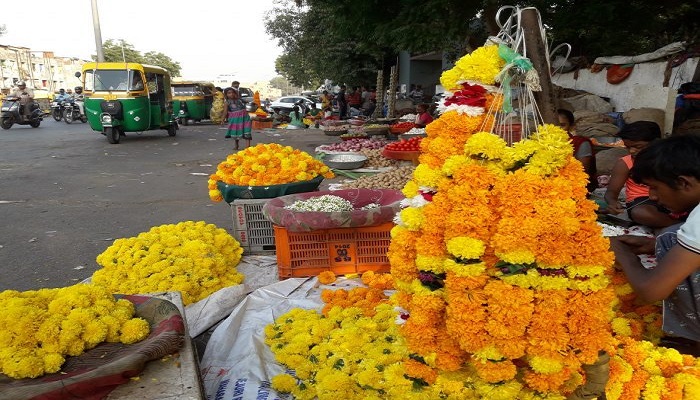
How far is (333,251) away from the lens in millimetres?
4020

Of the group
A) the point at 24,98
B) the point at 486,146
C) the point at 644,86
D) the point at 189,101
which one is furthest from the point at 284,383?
the point at 189,101

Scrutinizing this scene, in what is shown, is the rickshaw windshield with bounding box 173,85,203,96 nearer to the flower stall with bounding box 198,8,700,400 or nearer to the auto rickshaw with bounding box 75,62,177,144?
the auto rickshaw with bounding box 75,62,177,144

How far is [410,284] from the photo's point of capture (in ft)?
6.58

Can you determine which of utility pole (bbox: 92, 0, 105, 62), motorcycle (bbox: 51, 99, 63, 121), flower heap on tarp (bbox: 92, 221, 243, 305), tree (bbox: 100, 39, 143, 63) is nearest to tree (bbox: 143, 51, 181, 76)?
tree (bbox: 100, 39, 143, 63)

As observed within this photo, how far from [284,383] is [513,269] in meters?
1.46

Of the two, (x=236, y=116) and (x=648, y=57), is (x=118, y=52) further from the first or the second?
(x=648, y=57)

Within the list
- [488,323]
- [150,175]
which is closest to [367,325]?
[488,323]

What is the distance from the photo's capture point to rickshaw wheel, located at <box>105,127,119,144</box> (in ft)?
47.1

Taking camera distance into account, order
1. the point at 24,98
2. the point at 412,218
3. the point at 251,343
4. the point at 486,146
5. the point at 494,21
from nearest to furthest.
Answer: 1. the point at 486,146
2. the point at 412,218
3. the point at 251,343
4. the point at 494,21
5. the point at 24,98

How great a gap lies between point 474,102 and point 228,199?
3.28 m

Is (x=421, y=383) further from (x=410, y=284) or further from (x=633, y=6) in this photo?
(x=633, y=6)

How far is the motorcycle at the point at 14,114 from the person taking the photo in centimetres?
1889

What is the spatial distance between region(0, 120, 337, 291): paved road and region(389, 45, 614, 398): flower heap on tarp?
369cm

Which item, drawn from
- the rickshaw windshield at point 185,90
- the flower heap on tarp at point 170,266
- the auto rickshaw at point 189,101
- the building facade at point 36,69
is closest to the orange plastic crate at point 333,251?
the flower heap on tarp at point 170,266
